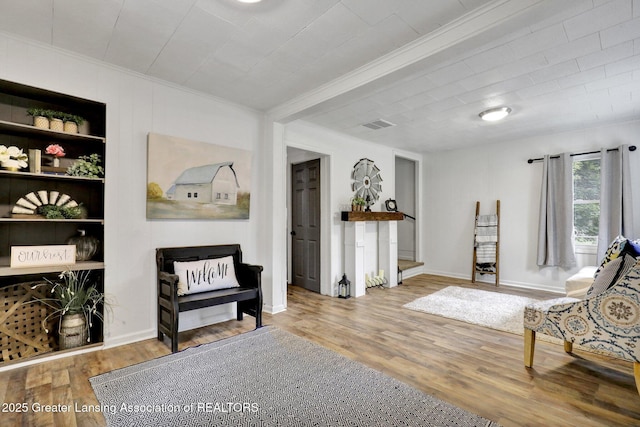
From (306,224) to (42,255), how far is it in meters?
3.33

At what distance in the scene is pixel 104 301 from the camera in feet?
9.19

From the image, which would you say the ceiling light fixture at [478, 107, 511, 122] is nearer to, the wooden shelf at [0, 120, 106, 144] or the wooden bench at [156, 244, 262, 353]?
the wooden bench at [156, 244, 262, 353]

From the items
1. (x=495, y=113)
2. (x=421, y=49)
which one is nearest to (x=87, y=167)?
(x=421, y=49)

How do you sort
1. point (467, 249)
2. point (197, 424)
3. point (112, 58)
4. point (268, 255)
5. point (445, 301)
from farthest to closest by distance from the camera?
point (467, 249) → point (445, 301) → point (268, 255) → point (112, 58) → point (197, 424)

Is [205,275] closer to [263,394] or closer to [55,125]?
[263,394]

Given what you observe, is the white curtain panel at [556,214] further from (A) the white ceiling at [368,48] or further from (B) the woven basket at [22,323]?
(B) the woven basket at [22,323]

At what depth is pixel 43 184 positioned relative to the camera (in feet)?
8.87

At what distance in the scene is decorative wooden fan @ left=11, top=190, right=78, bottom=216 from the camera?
97.6 inches

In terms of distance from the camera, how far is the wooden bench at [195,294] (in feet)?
8.82

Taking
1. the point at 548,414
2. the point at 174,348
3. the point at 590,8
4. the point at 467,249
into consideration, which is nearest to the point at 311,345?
the point at 174,348

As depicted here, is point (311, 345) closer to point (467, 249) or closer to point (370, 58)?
point (370, 58)

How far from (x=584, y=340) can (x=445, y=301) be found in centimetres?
221

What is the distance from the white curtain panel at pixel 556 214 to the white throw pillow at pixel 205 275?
470 cm

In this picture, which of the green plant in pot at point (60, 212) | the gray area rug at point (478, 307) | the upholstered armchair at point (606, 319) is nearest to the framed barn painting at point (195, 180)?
the green plant in pot at point (60, 212)
